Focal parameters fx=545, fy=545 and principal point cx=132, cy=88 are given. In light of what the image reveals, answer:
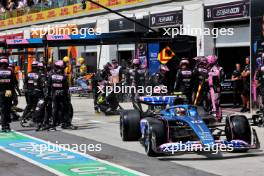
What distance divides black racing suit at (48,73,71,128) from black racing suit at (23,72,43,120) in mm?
1071

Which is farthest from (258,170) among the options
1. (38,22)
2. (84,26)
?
(38,22)

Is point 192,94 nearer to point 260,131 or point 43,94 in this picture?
point 260,131

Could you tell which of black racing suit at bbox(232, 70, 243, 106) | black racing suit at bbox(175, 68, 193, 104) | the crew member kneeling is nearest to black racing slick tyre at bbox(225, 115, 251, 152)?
black racing suit at bbox(175, 68, 193, 104)

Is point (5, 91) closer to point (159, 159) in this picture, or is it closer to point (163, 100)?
point (163, 100)

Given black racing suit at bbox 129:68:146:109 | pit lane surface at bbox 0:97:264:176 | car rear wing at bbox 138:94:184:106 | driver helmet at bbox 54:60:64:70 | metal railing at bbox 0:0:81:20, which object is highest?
metal railing at bbox 0:0:81:20

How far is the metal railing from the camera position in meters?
35.3

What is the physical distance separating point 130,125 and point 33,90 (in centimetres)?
474

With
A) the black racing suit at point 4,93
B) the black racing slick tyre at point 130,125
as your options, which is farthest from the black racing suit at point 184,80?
the black racing suit at point 4,93

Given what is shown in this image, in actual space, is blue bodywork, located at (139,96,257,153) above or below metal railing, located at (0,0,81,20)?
below

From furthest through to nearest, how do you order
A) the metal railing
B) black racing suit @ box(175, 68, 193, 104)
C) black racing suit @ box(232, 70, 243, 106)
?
the metal railing
black racing suit @ box(232, 70, 243, 106)
black racing suit @ box(175, 68, 193, 104)

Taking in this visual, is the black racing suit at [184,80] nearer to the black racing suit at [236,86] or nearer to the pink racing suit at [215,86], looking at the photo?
the pink racing suit at [215,86]

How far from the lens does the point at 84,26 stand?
31844 mm

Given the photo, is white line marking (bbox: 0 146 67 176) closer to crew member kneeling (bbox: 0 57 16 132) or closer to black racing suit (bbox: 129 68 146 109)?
crew member kneeling (bbox: 0 57 16 132)

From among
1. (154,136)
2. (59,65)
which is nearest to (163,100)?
(154,136)
